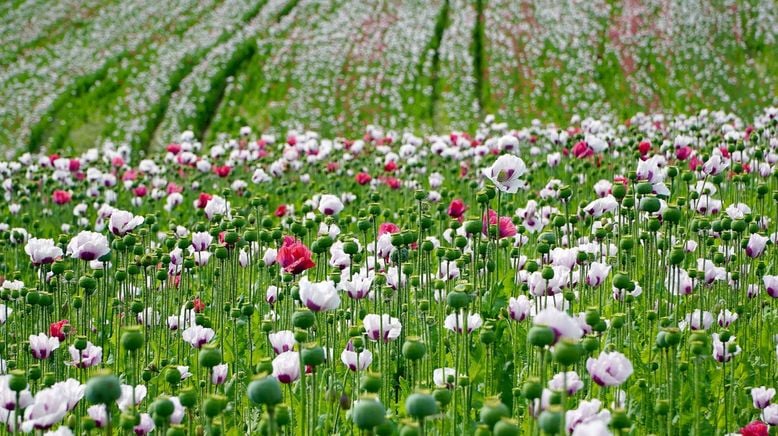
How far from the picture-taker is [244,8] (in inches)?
1409

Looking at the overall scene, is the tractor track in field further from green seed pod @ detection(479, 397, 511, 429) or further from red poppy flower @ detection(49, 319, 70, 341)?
green seed pod @ detection(479, 397, 511, 429)

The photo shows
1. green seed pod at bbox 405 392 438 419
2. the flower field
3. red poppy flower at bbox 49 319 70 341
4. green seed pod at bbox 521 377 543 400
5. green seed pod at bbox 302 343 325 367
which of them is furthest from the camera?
red poppy flower at bbox 49 319 70 341

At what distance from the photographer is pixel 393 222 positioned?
7.77 meters

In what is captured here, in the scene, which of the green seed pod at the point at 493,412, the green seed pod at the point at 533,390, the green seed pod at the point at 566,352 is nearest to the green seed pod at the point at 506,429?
the green seed pod at the point at 493,412

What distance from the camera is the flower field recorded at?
3.03 metres

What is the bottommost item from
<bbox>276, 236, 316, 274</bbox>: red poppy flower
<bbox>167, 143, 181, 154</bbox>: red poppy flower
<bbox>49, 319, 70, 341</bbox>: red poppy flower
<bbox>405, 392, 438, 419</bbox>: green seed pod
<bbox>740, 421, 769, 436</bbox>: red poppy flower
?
<bbox>167, 143, 181, 154</bbox>: red poppy flower

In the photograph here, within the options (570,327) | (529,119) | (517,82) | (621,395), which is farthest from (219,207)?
(517,82)

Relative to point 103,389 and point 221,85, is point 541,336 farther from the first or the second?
point 221,85

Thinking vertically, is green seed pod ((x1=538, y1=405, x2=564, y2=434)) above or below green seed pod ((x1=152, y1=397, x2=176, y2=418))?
above

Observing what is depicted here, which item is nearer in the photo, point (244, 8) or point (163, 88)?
point (163, 88)

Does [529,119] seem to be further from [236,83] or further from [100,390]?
[100,390]

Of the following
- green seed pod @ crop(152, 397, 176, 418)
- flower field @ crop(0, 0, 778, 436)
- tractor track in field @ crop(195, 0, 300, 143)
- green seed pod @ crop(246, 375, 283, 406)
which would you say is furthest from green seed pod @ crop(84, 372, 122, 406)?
tractor track in field @ crop(195, 0, 300, 143)

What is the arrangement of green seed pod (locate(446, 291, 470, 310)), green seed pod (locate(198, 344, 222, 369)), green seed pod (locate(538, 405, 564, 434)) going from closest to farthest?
1. green seed pod (locate(538, 405, 564, 434))
2. green seed pod (locate(198, 344, 222, 369))
3. green seed pod (locate(446, 291, 470, 310))

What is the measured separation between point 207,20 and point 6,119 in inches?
462
